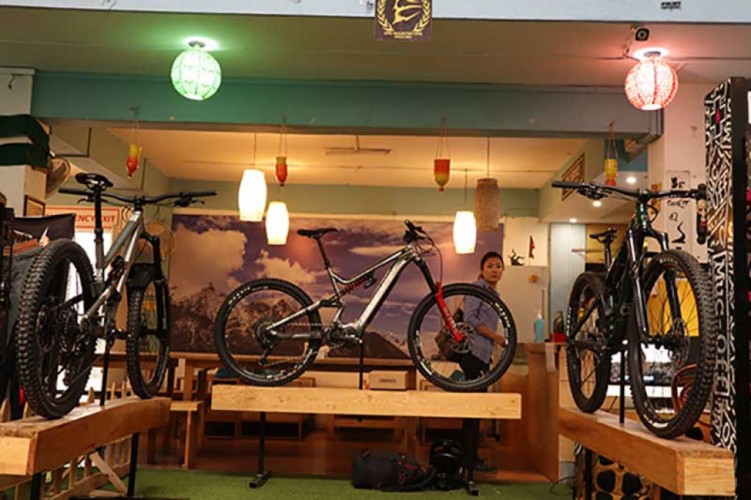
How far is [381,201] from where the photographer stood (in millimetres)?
9844

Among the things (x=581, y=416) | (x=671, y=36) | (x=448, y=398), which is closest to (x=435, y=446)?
(x=448, y=398)

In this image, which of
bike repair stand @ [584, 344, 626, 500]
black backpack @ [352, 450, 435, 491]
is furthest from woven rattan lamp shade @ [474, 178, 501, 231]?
bike repair stand @ [584, 344, 626, 500]

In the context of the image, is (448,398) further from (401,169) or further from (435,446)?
(401,169)

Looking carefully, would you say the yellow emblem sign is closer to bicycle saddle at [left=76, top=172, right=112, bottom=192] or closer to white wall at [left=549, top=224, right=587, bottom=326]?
bicycle saddle at [left=76, top=172, right=112, bottom=192]

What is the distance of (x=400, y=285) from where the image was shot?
9.49 meters

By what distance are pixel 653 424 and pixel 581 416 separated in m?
0.66

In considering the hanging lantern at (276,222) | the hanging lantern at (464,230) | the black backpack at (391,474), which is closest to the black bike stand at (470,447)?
the black backpack at (391,474)

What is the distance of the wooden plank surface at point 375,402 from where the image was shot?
4500mm

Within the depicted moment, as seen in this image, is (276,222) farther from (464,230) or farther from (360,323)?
(360,323)

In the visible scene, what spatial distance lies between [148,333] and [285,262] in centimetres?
574

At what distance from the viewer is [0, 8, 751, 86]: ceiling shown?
449 centimetres

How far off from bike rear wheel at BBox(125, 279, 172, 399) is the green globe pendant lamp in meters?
1.45

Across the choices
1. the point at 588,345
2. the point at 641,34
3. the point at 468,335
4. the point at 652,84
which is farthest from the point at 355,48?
the point at 588,345

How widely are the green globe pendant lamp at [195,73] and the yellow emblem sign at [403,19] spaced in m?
1.30
